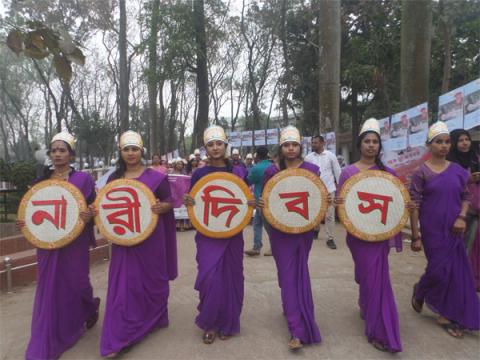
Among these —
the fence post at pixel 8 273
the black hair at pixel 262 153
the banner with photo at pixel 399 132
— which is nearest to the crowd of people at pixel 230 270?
the fence post at pixel 8 273

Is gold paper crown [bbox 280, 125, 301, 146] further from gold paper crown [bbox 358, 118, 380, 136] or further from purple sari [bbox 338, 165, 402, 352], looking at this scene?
purple sari [bbox 338, 165, 402, 352]

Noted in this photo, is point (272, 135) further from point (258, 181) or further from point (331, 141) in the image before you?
point (258, 181)

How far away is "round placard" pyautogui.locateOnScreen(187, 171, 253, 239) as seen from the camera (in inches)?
131

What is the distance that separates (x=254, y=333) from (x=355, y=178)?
1.61m

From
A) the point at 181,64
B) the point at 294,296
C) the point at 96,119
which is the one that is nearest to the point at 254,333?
the point at 294,296

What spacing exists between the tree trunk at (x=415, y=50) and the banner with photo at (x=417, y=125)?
0.76 m

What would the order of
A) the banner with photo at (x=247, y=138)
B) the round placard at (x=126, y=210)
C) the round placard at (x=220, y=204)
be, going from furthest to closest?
the banner with photo at (x=247, y=138) < the round placard at (x=220, y=204) < the round placard at (x=126, y=210)

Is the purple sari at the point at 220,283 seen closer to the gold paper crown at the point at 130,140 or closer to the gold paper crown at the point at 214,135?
the gold paper crown at the point at 214,135

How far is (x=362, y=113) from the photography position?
22469 millimetres

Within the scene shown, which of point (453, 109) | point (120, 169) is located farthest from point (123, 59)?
point (120, 169)

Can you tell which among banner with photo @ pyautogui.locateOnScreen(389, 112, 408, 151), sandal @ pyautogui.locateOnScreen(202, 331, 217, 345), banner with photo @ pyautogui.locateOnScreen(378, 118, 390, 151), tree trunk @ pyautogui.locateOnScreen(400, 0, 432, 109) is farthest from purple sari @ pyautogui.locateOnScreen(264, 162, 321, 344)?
tree trunk @ pyautogui.locateOnScreen(400, 0, 432, 109)

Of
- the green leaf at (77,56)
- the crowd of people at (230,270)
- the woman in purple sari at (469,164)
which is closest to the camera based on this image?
the green leaf at (77,56)

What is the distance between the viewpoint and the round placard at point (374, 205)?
3.13m

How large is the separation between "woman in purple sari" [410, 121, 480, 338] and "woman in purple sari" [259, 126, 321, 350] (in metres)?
0.98
